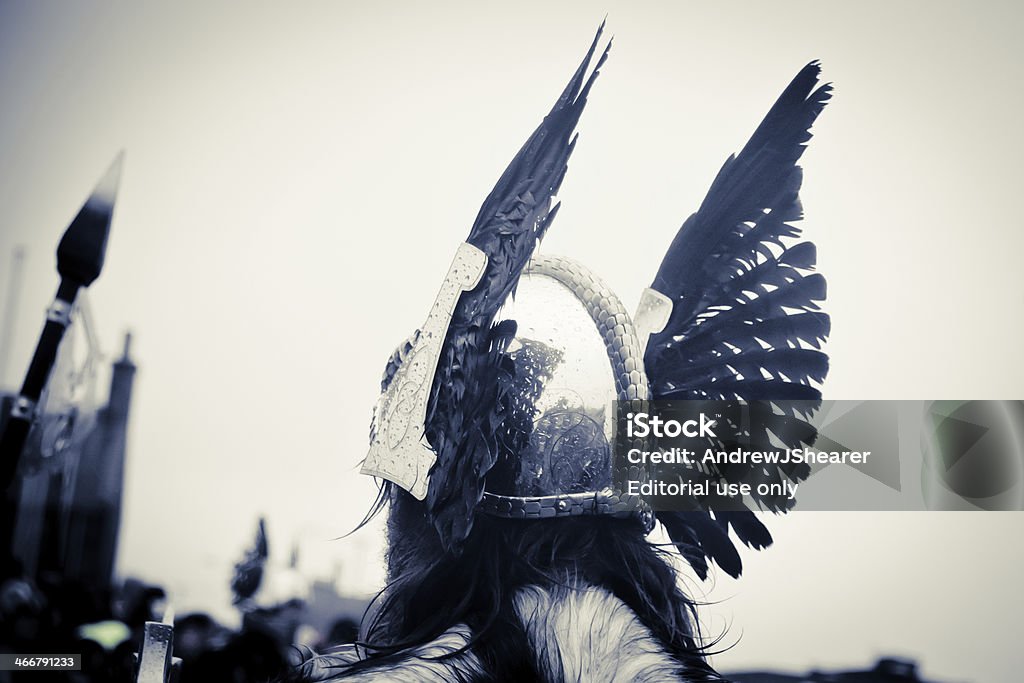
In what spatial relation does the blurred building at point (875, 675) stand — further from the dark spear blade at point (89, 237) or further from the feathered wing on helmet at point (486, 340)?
the dark spear blade at point (89, 237)

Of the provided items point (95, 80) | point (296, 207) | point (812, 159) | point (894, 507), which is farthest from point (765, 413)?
point (95, 80)

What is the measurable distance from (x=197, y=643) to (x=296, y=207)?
2.80ft

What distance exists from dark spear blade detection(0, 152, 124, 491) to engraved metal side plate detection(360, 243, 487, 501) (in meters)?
0.67

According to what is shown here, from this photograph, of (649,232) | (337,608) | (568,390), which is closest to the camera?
(568,390)

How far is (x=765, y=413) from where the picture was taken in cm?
163

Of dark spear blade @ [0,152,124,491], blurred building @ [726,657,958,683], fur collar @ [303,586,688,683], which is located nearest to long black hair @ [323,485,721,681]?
fur collar @ [303,586,688,683]

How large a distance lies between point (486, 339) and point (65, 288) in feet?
2.85

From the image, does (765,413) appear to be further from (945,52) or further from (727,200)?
(945,52)

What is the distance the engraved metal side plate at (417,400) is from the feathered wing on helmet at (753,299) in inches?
15.0

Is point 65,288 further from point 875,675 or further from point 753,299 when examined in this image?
point 875,675

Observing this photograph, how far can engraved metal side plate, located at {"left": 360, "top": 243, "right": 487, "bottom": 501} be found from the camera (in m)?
1.52

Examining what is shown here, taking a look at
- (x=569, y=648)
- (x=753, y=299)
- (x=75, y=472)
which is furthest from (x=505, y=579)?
(x=75, y=472)

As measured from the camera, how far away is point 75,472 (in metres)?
1.70

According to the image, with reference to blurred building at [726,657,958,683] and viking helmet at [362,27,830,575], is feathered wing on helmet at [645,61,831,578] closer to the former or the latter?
viking helmet at [362,27,830,575]
